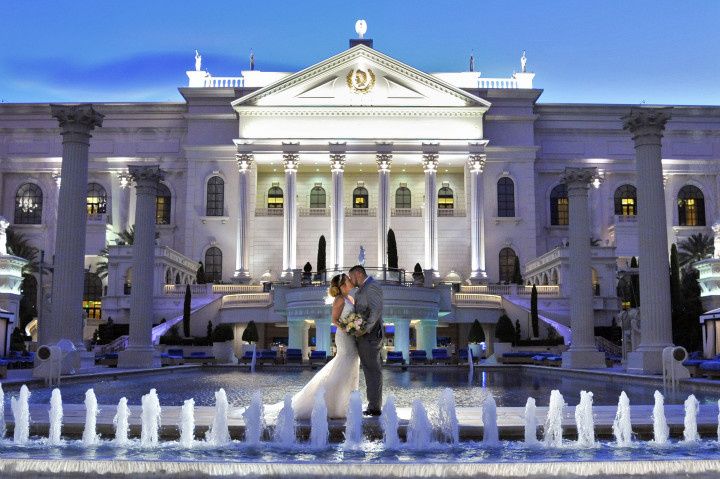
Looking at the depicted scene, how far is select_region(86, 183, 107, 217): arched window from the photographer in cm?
6650

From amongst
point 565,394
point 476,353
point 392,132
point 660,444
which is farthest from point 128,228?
point 660,444

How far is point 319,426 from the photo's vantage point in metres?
10.0

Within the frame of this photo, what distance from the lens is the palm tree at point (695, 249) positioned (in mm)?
58906

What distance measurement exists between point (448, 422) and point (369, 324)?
1.92 m

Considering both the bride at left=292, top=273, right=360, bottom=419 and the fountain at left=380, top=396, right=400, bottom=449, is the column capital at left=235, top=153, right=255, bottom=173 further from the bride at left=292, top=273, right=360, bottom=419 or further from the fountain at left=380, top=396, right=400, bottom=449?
the fountain at left=380, top=396, right=400, bottom=449

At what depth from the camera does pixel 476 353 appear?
1677 inches

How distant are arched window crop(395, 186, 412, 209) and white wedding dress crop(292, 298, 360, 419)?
5568 cm

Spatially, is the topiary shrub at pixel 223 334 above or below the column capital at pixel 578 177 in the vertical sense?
below

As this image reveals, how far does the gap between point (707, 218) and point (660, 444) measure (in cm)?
6115

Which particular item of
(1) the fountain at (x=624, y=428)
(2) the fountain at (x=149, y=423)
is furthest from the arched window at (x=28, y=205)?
(1) the fountain at (x=624, y=428)

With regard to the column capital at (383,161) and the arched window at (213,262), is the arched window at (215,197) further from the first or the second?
the column capital at (383,161)

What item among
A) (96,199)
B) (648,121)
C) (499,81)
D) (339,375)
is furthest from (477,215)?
(339,375)

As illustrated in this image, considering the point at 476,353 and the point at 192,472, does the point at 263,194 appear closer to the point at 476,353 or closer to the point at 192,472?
the point at 476,353

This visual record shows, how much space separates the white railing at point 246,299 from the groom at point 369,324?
122 feet
